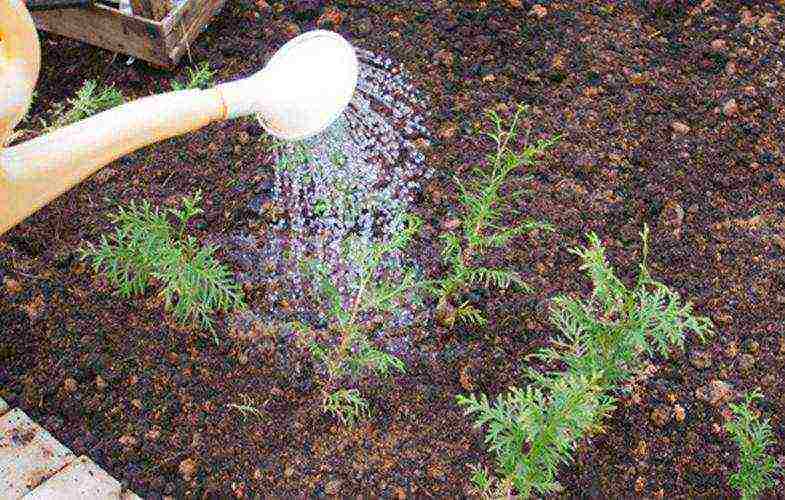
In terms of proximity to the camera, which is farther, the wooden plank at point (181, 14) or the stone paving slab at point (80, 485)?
the wooden plank at point (181, 14)

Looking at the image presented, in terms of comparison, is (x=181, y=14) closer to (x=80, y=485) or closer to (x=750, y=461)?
(x=80, y=485)

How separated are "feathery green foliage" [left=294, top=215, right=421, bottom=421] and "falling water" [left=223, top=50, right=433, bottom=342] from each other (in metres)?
0.05

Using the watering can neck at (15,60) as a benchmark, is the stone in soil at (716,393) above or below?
below

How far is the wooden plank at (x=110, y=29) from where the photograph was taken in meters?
3.51

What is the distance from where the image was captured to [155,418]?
2.79 m

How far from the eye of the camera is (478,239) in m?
2.74

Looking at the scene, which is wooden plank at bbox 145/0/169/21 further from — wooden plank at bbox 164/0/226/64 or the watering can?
the watering can

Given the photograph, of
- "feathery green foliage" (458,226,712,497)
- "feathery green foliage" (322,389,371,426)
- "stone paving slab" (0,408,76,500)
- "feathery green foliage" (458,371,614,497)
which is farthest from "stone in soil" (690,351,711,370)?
"stone paving slab" (0,408,76,500)

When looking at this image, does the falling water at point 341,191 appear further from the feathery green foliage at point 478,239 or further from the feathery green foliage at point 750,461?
the feathery green foliage at point 750,461

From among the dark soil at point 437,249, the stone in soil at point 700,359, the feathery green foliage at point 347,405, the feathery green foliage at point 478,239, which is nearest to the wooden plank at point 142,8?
the dark soil at point 437,249

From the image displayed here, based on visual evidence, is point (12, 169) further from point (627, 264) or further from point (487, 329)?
point (627, 264)

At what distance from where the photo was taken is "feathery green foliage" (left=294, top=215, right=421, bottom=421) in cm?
259

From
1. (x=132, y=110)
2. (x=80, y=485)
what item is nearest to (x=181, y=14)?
(x=80, y=485)

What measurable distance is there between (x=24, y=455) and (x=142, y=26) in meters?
1.69
